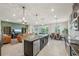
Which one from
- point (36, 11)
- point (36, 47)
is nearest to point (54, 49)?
point (36, 47)

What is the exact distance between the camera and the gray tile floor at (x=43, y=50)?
2.44m

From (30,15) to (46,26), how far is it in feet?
1.46

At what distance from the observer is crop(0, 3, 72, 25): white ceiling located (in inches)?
95.0

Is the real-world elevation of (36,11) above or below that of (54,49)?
above

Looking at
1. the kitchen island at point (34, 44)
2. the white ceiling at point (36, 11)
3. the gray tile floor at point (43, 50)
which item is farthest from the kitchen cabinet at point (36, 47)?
the white ceiling at point (36, 11)

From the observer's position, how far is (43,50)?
99.0 inches

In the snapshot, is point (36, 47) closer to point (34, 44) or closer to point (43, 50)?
point (34, 44)

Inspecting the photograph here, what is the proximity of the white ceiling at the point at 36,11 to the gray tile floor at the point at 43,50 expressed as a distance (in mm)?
565

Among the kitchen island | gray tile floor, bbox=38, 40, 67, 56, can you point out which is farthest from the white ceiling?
gray tile floor, bbox=38, 40, 67, 56

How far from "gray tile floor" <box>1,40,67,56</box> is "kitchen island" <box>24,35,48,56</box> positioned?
10 centimetres

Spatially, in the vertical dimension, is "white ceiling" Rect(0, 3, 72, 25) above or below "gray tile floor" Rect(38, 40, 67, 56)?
above

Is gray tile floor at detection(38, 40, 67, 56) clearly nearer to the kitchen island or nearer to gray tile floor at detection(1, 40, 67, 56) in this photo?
gray tile floor at detection(1, 40, 67, 56)

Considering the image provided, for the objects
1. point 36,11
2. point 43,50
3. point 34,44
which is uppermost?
point 36,11

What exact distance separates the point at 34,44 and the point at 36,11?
78 centimetres
